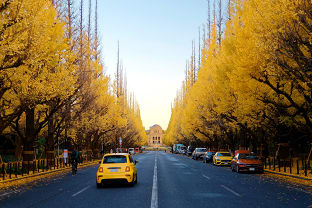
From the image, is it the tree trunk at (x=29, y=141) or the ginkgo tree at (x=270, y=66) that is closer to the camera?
the ginkgo tree at (x=270, y=66)

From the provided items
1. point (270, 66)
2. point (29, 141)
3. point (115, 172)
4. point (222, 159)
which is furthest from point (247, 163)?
point (29, 141)

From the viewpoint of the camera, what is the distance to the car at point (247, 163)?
80.6 feet

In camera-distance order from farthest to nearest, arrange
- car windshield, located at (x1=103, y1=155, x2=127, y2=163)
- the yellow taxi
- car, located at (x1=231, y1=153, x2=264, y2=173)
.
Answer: car, located at (x1=231, y1=153, x2=264, y2=173) → car windshield, located at (x1=103, y1=155, x2=127, y2=163) → the yellow taxi

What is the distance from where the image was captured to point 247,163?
24.8 meters

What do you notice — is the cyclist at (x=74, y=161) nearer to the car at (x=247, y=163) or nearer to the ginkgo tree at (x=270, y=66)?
the car at (x=247, y=163)

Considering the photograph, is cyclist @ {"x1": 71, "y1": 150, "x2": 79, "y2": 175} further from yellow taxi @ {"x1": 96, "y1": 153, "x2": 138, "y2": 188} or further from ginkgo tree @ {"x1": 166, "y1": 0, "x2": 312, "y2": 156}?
ginkgo tree @ {"x1": 166, "y1": 0, "x2": 312, "y2": 156}

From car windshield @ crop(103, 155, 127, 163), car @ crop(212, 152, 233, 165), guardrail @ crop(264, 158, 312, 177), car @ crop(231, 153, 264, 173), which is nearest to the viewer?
car windshield @ crop(103, 155, 127, 163)

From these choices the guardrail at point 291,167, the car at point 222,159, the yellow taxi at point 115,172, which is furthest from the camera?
the car at point 222,159

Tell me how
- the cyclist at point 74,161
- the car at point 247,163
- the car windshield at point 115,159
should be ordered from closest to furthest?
the car windshield at point 115,159, the cyclist at point 74,161, the car at point 247,163

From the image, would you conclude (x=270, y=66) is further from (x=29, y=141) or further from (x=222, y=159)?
(x=222, y=159)

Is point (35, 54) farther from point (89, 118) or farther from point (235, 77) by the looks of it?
point (89, 118)

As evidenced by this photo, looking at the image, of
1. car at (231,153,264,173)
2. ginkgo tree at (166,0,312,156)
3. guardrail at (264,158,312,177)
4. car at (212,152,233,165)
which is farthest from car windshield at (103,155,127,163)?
car at (212,152,233,165)

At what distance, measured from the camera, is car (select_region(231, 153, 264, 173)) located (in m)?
24.6

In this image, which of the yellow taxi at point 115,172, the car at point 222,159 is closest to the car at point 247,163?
the car at point 222,159
